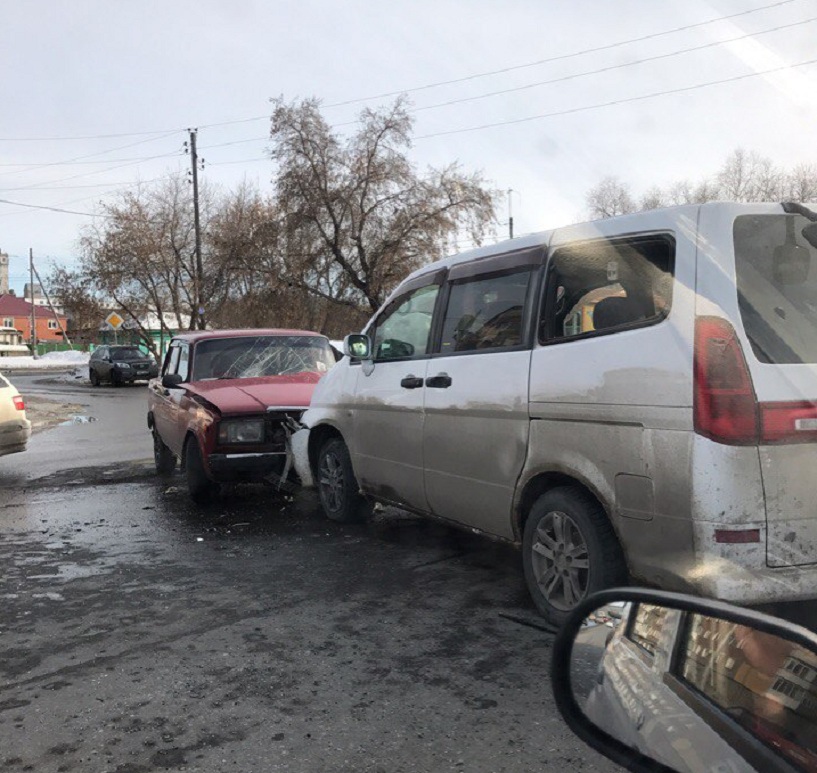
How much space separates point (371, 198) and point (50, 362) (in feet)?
121

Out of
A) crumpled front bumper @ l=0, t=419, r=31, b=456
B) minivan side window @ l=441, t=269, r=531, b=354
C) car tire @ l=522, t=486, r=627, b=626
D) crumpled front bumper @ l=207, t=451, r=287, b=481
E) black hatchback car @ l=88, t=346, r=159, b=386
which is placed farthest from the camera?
black hatchback car @ l=88, t=346, r=159, b=386

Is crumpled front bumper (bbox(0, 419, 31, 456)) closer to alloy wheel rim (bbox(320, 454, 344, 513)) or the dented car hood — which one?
the dented car hood

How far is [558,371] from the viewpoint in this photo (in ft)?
13.4

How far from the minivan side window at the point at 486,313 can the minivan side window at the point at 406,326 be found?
0.27 meters

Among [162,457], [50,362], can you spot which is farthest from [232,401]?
[50,362]

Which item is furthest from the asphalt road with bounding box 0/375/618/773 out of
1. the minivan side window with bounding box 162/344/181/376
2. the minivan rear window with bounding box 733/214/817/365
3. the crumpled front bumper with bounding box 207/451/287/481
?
the minivan side window with bounding box 162/344/181/376

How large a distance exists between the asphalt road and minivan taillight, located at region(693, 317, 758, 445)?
1.31 m

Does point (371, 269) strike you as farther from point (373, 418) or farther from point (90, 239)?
point (373, 418)

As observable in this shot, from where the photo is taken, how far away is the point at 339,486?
21.6 feet

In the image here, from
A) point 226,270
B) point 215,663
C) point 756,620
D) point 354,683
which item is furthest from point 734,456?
point 226,270

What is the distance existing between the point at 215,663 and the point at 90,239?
38.1m

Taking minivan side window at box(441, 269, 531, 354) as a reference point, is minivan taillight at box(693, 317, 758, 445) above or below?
below

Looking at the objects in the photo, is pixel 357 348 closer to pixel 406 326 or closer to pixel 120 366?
pixel 406 326

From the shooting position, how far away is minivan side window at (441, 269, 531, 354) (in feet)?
14.9
